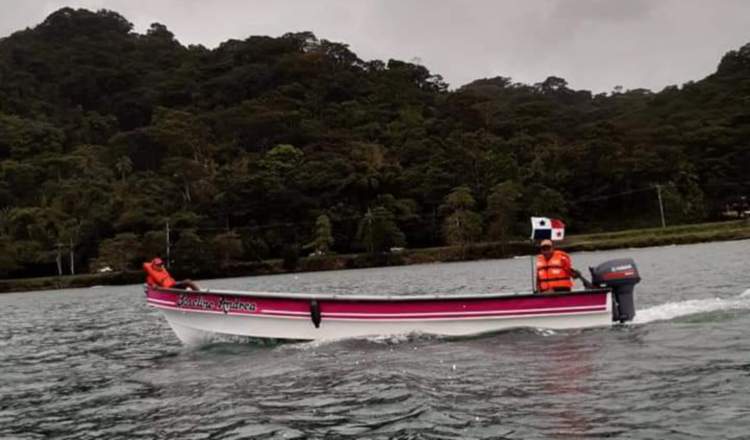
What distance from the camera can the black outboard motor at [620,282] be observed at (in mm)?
17500

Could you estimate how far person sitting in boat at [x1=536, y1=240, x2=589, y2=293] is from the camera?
17562mm

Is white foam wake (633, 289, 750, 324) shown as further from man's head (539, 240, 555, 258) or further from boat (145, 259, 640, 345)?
man's head (539, 240, 555, 258)

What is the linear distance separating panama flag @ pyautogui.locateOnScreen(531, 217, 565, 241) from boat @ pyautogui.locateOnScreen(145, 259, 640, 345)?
1240mm

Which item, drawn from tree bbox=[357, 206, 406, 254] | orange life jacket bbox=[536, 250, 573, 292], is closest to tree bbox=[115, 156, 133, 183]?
tree bbox=[357, 206, 406, 254]

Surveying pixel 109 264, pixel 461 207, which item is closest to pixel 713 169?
pixel 461 207

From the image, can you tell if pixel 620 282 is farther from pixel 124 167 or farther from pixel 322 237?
pixel 124 167

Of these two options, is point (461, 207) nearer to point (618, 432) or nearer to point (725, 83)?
point (725, 83)

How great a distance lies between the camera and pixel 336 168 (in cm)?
10319

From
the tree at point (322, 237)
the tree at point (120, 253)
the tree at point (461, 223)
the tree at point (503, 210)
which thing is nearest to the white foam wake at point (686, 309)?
the tree at point (461, 223)

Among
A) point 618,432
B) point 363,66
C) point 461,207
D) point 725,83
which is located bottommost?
point 618,432

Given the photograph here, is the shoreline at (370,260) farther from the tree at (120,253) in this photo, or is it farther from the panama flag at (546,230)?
the panama flag at (546,230)

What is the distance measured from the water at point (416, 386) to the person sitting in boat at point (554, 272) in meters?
1.11

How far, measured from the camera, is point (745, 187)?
95.8 m

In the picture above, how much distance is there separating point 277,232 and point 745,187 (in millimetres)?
58959
